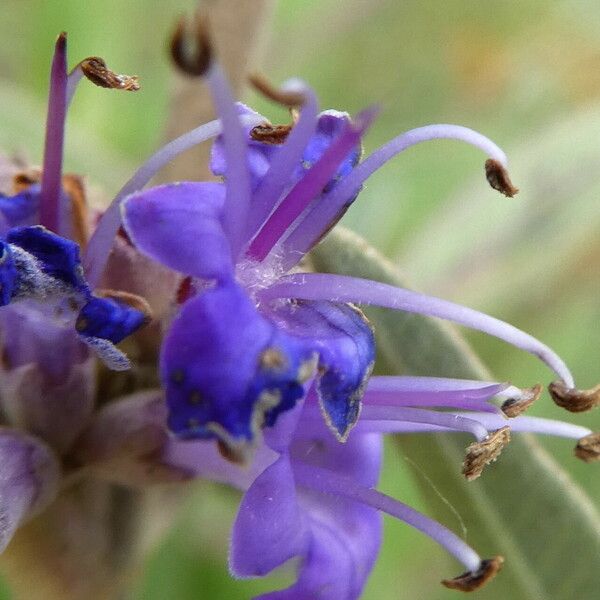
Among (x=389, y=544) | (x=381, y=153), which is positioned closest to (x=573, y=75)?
(x=389, y=544)

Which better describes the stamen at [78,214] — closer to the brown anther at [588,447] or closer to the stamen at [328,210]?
the stamen at [328,210]

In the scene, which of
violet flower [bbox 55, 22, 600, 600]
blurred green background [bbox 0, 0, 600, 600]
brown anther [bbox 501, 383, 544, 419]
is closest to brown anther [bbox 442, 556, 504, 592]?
violet flower [bbox 55, 22, 600, 600]

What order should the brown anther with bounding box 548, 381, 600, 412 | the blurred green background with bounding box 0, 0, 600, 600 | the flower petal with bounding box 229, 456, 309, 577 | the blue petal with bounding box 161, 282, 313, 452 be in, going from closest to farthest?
the blue petal with bounding box 161, 282, 313, 452 → the flower petal with bounding box 229, 456, 309, 577 → the brown anther with bounding box 548, 381, 600, 412 → the blurred green background with bounding box 0, 0, 600, 600

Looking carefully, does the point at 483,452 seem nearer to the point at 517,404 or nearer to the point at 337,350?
the point at 517,404

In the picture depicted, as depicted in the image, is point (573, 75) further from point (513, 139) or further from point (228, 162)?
point (228, 162)

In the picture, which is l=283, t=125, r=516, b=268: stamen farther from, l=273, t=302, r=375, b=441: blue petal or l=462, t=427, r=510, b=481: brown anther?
l=462, t=427, r=510, b=481: brown anther

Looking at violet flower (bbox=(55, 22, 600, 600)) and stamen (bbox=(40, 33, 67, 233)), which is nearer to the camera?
violet flower (bbox=(55, 22, 600, 600))

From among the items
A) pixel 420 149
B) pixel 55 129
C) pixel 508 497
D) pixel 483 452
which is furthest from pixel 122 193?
pixel 420 149
